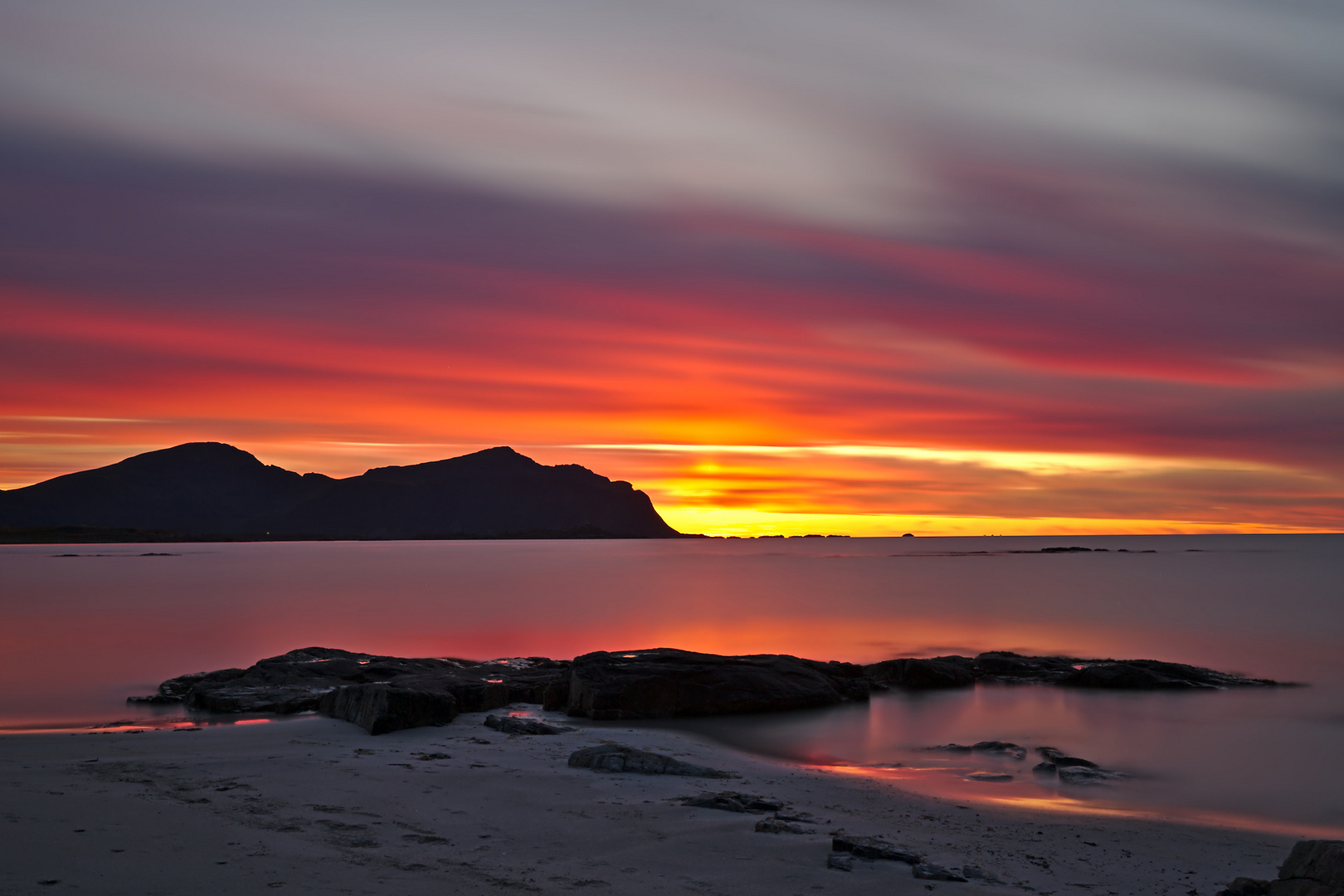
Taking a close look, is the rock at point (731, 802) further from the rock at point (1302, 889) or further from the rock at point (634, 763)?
the rock at point (1302, 889)

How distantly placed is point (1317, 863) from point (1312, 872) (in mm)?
92

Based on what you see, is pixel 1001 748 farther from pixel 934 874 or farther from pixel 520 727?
pixel 934 874

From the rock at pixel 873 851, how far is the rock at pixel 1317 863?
10.2 ft

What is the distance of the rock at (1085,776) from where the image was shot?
48.1 feet

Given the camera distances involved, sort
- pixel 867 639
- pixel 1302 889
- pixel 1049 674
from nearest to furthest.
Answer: pixel 1302 889 → pixel 1049 674 → pixel 867 639

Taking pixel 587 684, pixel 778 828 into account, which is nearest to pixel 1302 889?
pixel 778 828

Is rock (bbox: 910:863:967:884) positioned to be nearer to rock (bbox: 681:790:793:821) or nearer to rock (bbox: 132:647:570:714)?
rock (bbox: 681:790:793:821)

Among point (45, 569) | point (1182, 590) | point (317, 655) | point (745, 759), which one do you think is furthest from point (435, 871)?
point (45, 569)

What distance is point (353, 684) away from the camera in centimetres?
1797

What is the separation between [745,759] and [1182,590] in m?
70.0

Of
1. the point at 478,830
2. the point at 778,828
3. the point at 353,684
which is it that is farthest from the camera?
the point at 353,684

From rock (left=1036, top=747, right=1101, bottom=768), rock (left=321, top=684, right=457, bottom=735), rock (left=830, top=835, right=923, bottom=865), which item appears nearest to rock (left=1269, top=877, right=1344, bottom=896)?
rock (left=830, top=835, right=923, bottom=865)

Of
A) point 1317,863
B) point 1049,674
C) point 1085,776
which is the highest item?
point 1049,674

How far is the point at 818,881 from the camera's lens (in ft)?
26.8
